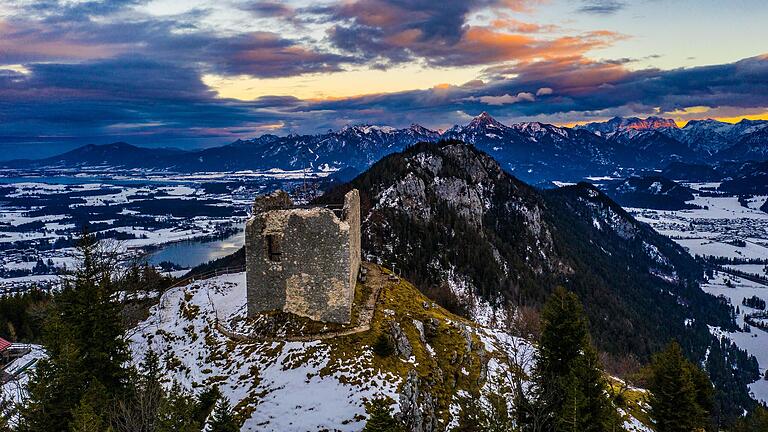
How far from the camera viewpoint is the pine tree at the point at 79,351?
73.4ft

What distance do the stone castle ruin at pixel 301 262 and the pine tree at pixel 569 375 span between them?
46.1 ft

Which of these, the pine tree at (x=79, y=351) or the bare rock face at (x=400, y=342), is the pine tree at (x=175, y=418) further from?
the bare rock face at (x=400, y=342)

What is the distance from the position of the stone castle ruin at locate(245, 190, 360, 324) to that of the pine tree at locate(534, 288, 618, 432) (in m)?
14.0

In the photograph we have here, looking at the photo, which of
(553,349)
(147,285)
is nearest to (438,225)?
(147,285)

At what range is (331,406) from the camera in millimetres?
24922

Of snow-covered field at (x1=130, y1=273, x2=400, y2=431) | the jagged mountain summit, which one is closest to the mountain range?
the jagged mountain summit

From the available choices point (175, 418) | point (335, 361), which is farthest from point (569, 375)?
point (175, 418)

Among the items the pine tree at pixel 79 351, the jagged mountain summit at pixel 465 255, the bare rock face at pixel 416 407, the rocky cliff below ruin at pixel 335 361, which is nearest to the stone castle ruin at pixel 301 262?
the rocky cliff below ruin at pixel 335 361

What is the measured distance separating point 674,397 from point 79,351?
34.9 meters

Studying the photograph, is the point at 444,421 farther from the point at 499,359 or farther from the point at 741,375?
the point at 741,375

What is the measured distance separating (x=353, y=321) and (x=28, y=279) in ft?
622

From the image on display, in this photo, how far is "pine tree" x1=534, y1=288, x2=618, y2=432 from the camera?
72.6ft

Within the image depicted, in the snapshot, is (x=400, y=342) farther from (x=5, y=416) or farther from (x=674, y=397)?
(x=5, y=416)

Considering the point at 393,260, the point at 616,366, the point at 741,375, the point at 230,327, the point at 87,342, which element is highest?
the point at 87,342
